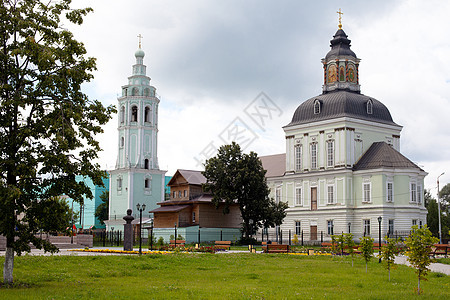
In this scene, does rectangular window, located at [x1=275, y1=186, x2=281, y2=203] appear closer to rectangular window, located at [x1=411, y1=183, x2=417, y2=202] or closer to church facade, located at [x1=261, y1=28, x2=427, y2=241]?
church facade, located at [x1=261, y1=28, x2=427, y2=241]

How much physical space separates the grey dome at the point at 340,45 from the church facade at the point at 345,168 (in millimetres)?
153

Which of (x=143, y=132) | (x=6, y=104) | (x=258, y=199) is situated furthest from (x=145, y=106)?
(x=6, y=104)

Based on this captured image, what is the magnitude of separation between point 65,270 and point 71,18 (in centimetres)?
975

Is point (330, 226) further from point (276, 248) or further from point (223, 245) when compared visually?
point (276, 248)

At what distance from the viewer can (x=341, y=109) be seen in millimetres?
62062

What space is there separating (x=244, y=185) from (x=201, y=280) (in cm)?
3342

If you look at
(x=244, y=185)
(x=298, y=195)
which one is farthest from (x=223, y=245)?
(x=298, y=195)

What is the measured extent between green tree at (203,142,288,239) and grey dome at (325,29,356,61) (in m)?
23.5

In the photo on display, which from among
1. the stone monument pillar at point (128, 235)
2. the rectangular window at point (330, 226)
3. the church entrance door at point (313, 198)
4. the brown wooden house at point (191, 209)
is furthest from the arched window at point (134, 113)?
the stone monument pillar at point (128, 235)

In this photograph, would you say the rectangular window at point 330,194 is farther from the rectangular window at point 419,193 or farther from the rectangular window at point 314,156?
the rectangular window at point 419,193

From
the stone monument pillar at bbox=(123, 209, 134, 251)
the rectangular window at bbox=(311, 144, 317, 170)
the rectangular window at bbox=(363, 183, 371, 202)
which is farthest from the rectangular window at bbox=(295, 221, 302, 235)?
the stone monument pillar at bbox=(123, 209, 134, 251)

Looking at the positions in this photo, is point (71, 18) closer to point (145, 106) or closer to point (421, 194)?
point (421, 194)

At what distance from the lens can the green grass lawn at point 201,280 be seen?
50.1 feet

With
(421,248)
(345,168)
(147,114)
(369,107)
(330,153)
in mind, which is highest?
(147,114)
